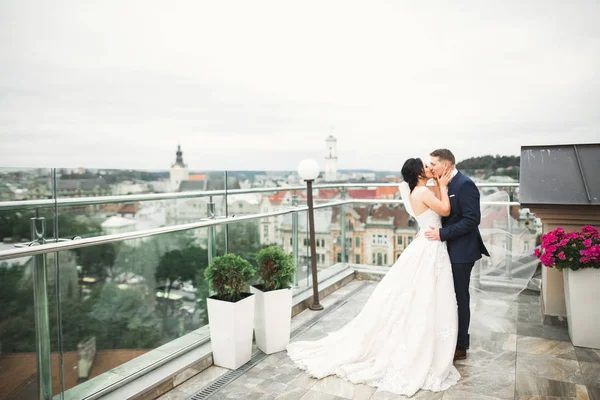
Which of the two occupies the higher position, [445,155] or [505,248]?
[445,155]

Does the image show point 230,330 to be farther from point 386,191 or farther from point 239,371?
point 386,191

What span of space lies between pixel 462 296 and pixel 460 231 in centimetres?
53

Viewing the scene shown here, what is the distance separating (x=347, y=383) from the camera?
2787 millimetres

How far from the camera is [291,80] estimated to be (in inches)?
584

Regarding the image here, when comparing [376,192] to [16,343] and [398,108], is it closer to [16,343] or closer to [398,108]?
[16,343]

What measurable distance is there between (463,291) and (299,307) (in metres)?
1.78

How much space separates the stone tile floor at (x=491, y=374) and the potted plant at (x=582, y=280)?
5.5 inches

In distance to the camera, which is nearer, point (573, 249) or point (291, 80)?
point (573, 249)

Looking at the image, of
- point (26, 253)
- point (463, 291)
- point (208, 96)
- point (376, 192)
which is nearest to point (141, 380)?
point (26, 253)

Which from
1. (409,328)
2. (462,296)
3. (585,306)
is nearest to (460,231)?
(462,296)

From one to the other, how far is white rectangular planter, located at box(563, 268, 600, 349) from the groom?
835mm

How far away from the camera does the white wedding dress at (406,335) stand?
110 inches

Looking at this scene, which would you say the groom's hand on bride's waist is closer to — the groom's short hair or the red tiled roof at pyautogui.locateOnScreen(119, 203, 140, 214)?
the groom's short hair

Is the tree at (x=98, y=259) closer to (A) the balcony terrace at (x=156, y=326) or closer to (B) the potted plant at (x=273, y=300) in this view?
(A) the balcony terrace at (x=156, y=326)
